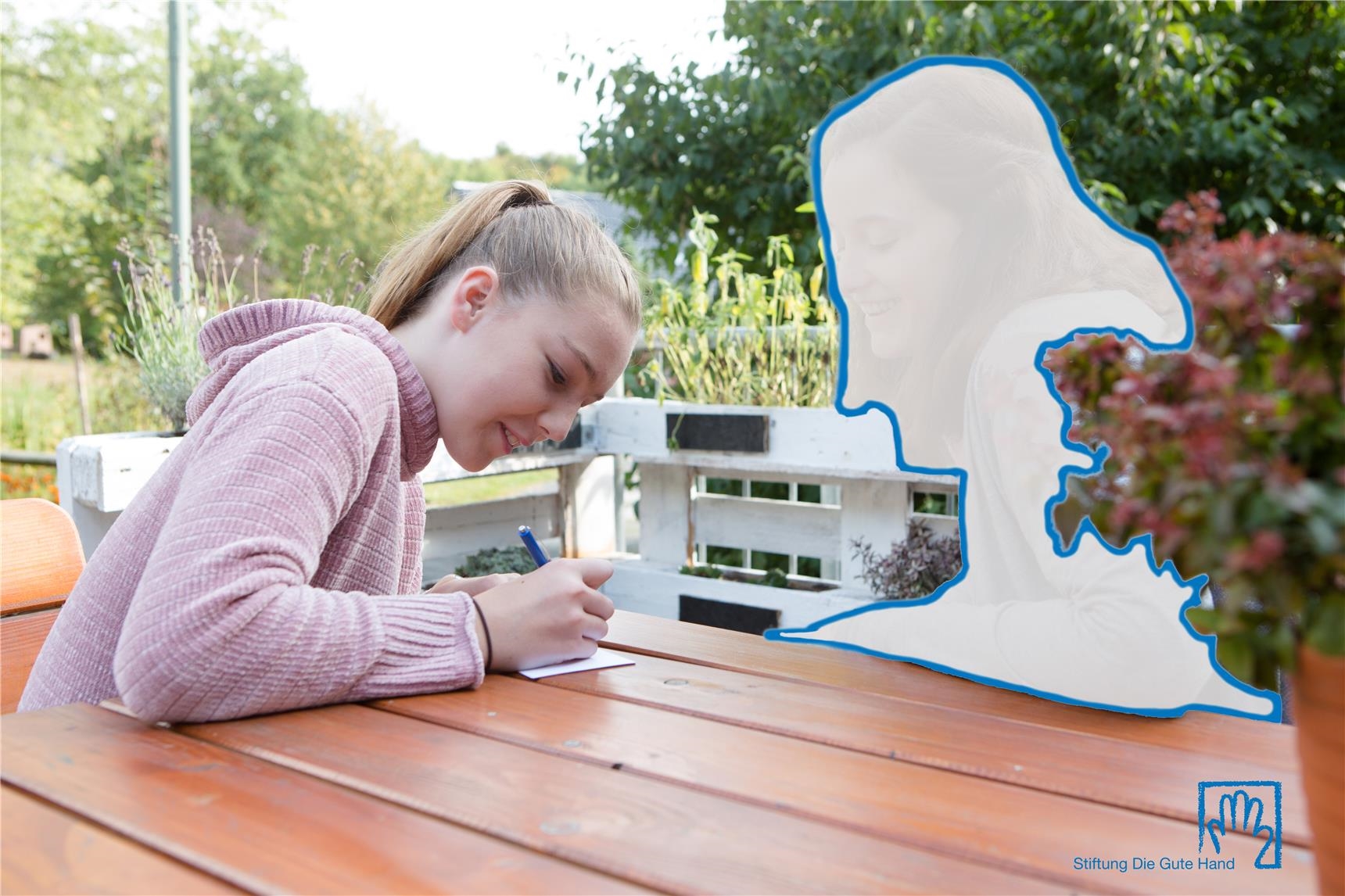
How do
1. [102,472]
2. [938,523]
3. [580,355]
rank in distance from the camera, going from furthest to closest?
[938,523]
[102,472]
[580,355]

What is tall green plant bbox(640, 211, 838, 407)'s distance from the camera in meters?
3.19

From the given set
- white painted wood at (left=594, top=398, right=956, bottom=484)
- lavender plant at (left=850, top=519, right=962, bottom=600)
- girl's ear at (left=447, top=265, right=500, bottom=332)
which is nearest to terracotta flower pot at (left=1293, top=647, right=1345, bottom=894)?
girl's ear at (left=447, top=265, right=500, bottom=332)

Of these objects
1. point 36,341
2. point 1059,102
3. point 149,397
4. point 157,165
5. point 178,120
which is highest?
point 157,165

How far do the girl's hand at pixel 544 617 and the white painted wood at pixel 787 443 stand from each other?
1306 millimetres

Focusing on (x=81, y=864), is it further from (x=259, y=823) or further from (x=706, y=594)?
(x=706, y=594)

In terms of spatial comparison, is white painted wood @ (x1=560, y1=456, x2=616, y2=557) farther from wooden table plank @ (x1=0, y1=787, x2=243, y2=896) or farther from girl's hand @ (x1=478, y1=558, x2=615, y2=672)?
wooden table plank @ (x1=0, y1=787, x2=243, y2=896)

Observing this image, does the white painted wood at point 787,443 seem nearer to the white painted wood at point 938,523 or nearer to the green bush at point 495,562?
the white painted wood at point 938,523

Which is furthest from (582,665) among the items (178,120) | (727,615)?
(178,120)

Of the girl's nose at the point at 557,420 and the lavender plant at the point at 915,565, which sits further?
the lavender plant at the point at 915,565

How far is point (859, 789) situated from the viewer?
32.6 inches

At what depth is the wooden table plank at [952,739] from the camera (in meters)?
0.85

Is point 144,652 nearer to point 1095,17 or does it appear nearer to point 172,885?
point 172,885

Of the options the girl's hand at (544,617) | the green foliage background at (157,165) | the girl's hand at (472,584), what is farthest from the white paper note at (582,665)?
the green foliage background at (157,165)

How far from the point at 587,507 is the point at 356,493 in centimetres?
248
